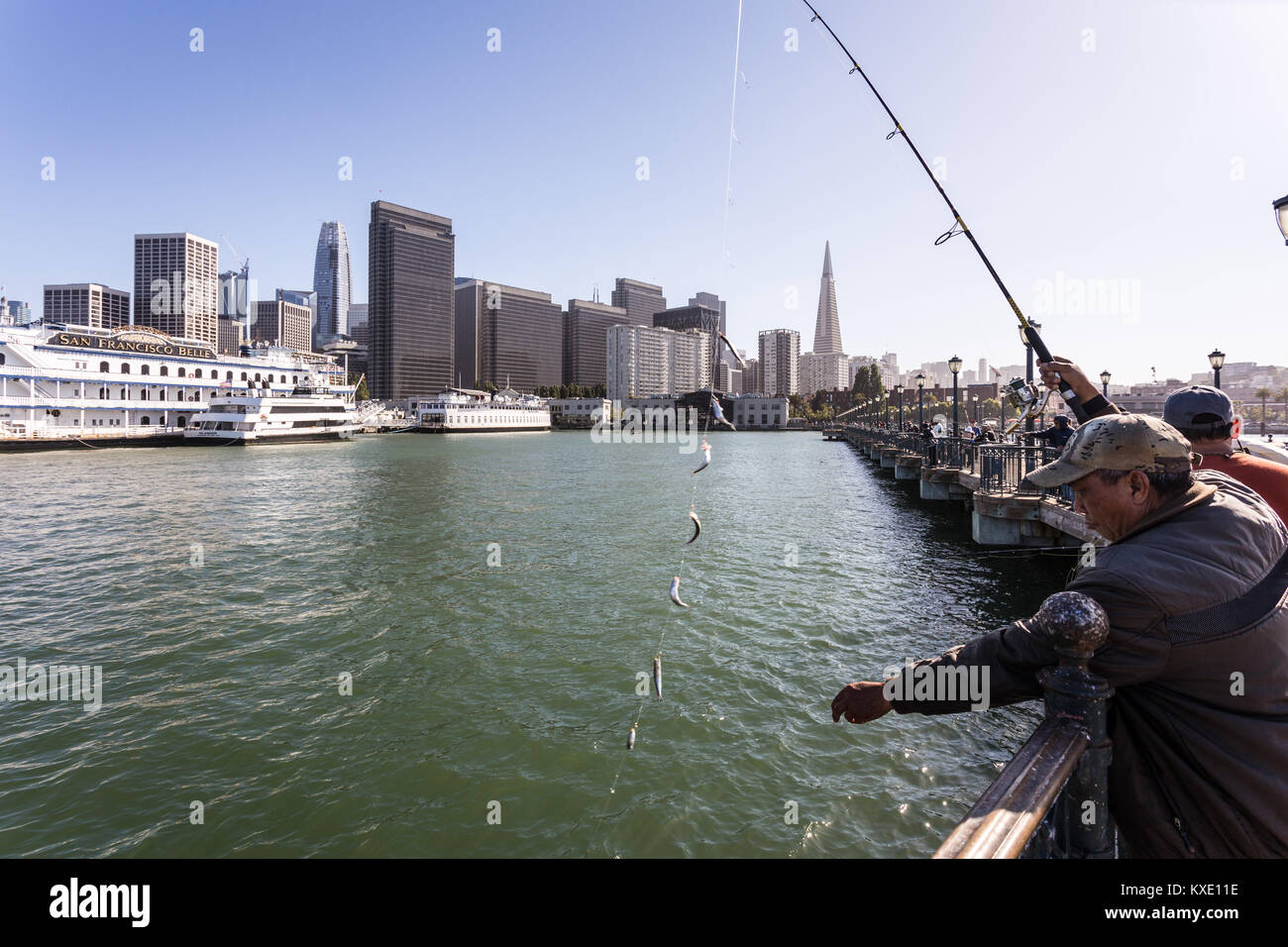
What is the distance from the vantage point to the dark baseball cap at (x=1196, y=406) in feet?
14.0

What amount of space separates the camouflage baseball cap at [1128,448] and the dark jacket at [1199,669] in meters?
0.18

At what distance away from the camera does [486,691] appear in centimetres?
1001

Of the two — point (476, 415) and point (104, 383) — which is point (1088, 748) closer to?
point (104, 383)

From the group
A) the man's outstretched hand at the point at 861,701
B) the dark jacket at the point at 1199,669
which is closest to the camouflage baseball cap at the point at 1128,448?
the dark jacket at the point at 1199,669

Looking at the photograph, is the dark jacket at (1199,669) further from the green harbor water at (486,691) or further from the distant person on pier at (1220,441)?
the green harbor water at (486,691)

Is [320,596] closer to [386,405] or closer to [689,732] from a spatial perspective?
[689,732]

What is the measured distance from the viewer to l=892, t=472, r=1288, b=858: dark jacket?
7.30 ft

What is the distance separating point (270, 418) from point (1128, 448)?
100684mm

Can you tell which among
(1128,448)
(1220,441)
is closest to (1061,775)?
(1128,448)

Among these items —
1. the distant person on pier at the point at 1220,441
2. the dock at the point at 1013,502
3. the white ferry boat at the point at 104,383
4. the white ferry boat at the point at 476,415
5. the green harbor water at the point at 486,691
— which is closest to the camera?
the distant person on pier at the point at 1220,441

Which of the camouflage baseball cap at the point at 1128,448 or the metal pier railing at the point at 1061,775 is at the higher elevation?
the camouflage baseball cap at the point at 1128,448

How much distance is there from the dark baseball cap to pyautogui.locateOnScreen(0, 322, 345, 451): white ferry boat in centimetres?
8860

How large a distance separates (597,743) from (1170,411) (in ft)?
23.5

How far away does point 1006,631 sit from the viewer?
2541 mm
